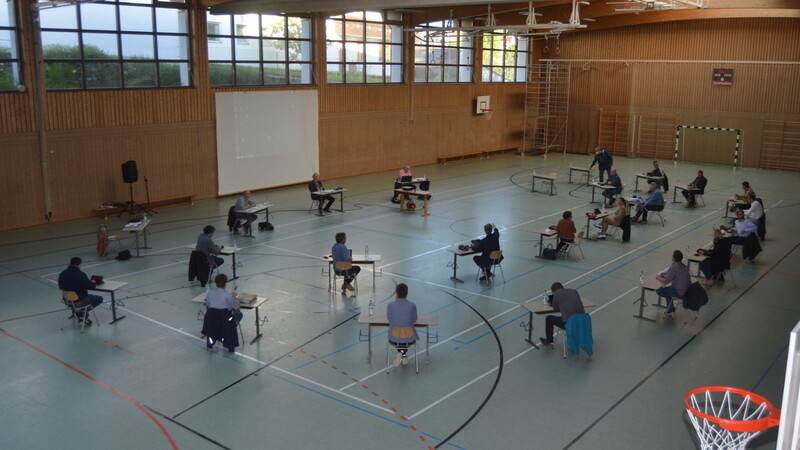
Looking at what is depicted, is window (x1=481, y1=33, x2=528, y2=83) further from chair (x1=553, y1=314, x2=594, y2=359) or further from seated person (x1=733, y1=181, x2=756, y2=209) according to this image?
chair (x1=553, y1=314, x2=594, y2=359)

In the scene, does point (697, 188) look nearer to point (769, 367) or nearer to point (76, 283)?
point (769, 367)

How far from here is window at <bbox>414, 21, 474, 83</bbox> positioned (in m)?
32.7

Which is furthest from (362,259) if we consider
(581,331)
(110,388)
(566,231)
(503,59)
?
(503,59)

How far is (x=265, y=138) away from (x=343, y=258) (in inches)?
537

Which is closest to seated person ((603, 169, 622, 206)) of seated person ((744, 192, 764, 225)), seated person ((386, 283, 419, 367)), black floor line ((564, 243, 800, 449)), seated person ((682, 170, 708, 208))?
seated person ((682, 170, 708, 208))

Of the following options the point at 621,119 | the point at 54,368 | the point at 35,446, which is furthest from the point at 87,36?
the point at 621,119

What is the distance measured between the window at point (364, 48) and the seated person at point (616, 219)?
13.9 meters

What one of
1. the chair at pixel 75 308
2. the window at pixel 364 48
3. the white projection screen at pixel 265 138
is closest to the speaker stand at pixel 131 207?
the white projection screen at pixel 265 138

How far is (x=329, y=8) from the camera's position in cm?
2159

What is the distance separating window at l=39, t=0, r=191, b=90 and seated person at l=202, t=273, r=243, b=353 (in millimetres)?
12493

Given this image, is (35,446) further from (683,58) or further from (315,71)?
(683,58)

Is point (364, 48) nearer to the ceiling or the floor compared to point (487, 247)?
nearer to the ceiling

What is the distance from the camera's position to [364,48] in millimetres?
29844

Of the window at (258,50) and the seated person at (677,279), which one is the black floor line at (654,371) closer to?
the seated person at (677,279)
